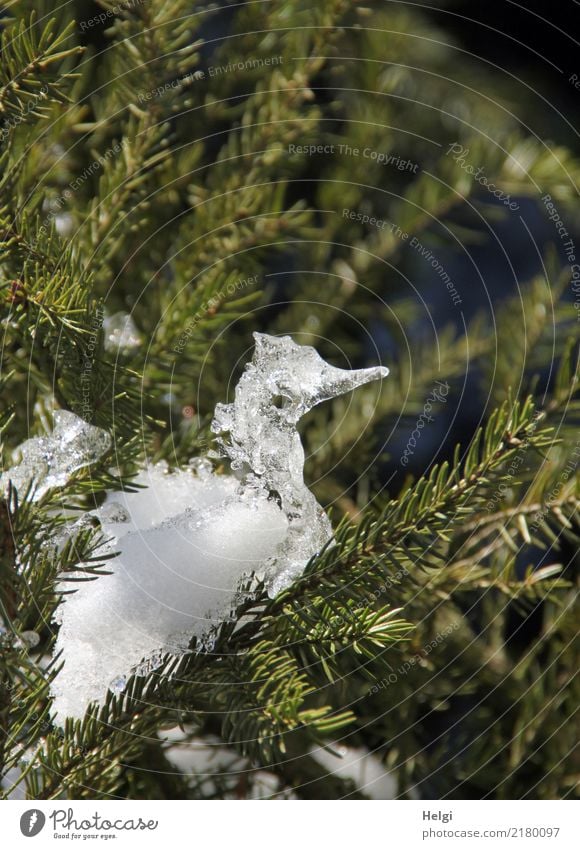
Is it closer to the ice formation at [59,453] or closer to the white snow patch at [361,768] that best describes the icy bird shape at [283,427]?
the ice formation at [59,453]

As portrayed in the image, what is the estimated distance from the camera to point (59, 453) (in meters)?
0.36

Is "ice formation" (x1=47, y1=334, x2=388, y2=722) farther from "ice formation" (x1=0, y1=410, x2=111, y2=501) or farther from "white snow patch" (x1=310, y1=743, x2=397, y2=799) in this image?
"white snow patch" (x1=310, y1=743, x2=397, y2=799)

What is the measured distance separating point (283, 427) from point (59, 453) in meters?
0.11

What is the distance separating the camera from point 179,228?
49cm

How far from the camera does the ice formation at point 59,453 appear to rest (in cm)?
35

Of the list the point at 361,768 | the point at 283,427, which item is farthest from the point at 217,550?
the point at 361,768

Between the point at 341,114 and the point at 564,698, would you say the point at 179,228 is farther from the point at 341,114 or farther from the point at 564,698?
the point at 564,698

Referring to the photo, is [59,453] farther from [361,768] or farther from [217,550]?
[361,768]

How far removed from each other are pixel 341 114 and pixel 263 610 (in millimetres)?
417
